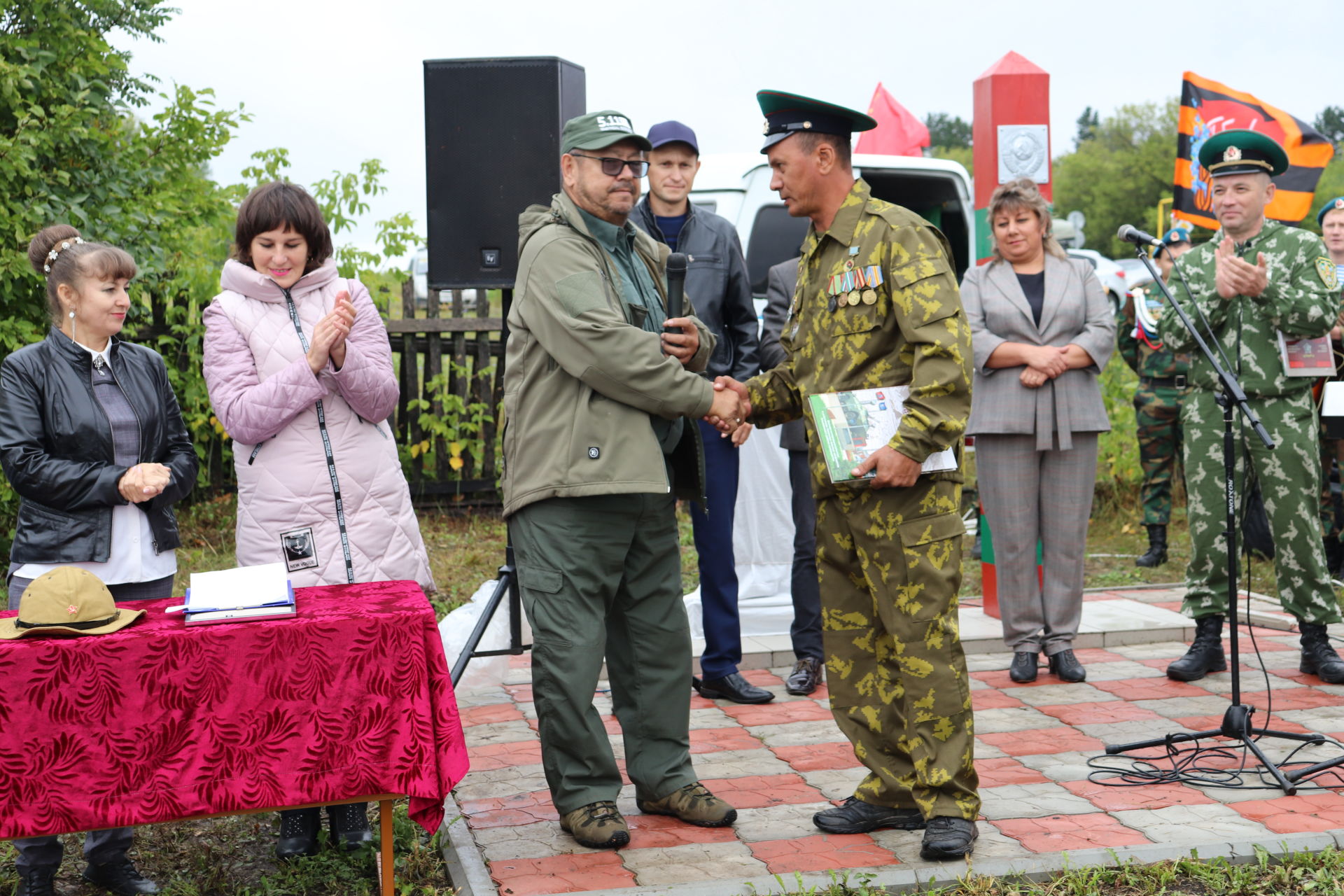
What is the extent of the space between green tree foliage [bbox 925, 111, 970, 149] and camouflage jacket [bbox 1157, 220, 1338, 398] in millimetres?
98098

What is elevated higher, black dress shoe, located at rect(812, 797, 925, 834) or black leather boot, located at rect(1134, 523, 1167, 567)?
black leather boot, located at rect(1134, 523, 1167, 567)

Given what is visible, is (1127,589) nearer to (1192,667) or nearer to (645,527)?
(1192,667)

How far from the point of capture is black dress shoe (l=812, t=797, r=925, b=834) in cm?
373

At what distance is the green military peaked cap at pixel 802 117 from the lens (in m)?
3.62

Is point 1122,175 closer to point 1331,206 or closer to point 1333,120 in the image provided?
point 1333,120

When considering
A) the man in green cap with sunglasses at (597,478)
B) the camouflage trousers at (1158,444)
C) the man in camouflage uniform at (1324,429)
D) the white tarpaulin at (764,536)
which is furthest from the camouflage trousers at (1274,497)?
the camouflage trousers at (1158,444)

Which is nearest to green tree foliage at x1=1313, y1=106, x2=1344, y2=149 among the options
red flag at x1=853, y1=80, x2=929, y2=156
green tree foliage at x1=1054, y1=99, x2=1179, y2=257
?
green tree foliage at x1=1054, y1=99, x2=1179, y2=257

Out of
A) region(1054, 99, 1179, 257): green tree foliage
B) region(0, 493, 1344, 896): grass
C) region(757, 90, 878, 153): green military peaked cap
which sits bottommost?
region(0, 493, 1344, 896): grass

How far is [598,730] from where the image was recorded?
3.77 m

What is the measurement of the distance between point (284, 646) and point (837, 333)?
68.8 inches

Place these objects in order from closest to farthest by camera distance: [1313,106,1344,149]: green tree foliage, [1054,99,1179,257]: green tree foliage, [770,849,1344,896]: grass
Answer: [770,849,1344,896]: grass, [1054,99,1179,257]: green tree foliage, [1313,106,1344,149]: green tree foliage

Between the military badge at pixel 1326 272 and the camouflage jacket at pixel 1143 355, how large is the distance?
8.73ft

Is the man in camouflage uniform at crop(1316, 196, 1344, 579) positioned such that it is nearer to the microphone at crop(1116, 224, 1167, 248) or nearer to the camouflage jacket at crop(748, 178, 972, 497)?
the microphone at crop(1116, 224, 1167, 248)

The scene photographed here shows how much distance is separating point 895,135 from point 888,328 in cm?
693
